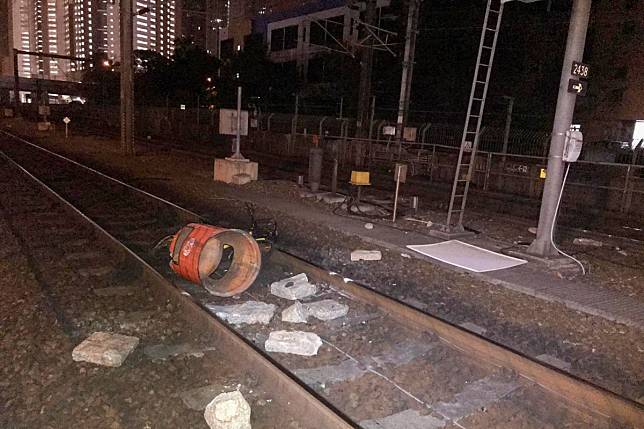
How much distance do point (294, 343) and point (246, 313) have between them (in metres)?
1.03

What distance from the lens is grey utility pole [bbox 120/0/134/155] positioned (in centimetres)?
2423

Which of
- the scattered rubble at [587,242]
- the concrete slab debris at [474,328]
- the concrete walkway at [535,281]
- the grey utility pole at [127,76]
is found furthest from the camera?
the grey utility pole at [127,76]

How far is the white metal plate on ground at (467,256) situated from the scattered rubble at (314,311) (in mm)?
2777

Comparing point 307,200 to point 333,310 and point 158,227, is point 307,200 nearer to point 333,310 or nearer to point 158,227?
point 158,227

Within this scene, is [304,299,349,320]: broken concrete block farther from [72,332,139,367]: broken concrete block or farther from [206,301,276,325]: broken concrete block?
[72,332,139,367]: broken concrete block

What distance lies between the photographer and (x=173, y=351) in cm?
522

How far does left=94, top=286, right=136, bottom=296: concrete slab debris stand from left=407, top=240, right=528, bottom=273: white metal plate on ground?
15.5 ft

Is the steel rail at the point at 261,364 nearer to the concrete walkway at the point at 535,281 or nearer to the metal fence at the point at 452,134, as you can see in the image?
the concrete walkway at the point at 535,281

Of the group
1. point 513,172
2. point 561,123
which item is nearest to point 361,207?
point 561,123

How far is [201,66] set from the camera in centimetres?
6153

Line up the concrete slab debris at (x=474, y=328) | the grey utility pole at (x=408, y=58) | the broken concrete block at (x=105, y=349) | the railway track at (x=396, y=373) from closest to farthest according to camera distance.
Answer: the railway track at (x=396, y=373)
the broken concrete block at (x=105, y=349)
the concrete slab debris at (x=474, y=328)
the grey utility pole at (x=408, y=58)

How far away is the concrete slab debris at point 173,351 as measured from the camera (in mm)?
5133

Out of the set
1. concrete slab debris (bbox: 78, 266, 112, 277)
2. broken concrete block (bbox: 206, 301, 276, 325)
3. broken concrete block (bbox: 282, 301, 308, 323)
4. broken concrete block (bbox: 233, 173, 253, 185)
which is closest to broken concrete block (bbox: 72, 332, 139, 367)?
broken concrete block (bbox: 206, 301, 276, 325)

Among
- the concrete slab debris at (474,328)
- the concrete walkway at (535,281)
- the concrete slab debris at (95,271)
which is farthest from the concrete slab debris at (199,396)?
the concrete walkway at (535,281)
